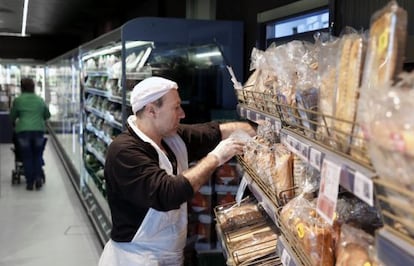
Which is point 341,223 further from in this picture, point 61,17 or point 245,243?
point 61,17

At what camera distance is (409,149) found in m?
0.79

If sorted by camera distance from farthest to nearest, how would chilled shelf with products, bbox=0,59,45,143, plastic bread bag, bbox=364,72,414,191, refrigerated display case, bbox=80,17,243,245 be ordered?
chilled shelf with products, bbox=0,59,45,143 < refrigerated display case, bbox=80,17,243,245 < plastic bread bag, bbox=364,72,414,191

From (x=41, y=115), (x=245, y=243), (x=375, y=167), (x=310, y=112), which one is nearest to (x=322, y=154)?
(x=310, y=112)

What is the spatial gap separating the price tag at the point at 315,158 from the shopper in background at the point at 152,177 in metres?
0.96

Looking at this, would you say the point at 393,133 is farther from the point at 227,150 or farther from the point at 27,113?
the point at 27,113

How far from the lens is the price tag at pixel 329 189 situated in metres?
1.05

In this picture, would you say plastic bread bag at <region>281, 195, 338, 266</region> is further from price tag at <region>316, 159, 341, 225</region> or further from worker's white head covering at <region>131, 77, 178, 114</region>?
worker's white head covering at <region>131, 77, 178, 114</region>

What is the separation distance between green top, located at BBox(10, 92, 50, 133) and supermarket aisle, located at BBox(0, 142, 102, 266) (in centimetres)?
95

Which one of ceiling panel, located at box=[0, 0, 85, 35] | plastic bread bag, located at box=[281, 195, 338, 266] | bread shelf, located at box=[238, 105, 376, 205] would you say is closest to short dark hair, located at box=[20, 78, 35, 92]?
ceiling panel, located at box=[0, 0, 85, 35]

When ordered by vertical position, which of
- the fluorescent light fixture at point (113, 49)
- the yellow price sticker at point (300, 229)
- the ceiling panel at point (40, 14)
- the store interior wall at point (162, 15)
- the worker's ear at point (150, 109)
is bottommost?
the yellow price sticker at point (300, 229)

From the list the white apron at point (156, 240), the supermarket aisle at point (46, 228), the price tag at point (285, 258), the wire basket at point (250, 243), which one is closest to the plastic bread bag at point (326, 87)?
the price tag at point (285, 258)

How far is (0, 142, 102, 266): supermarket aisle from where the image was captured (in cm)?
464

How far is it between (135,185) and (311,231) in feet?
3.39

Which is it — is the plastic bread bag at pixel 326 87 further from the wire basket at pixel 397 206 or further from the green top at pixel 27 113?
the green top at pixel 27 113
